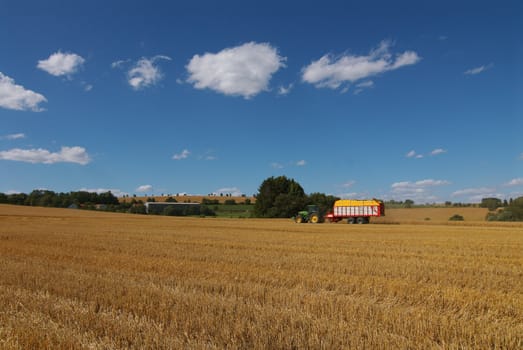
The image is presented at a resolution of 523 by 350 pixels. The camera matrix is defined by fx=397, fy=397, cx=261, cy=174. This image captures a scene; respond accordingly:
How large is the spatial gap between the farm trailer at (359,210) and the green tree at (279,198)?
32.2m

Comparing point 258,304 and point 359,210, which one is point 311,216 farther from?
point 258,304

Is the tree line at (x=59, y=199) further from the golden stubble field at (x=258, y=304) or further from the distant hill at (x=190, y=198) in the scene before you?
the golden stubble field at (x=258, y=304)

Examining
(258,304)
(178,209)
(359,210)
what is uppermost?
(359,210)

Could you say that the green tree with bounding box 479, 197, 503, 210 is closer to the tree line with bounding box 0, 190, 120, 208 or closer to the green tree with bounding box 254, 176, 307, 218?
the green tree with bounding box 254, 176, 307, 218

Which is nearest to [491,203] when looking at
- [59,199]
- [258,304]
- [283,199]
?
[283,199]

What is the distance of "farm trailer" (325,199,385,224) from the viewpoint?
41.3 meters

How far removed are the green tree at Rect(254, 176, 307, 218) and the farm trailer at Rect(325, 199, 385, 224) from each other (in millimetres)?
32161

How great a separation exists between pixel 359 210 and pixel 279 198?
115 feet

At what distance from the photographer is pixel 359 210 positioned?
41594 millimetres

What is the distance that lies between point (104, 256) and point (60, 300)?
554 cm

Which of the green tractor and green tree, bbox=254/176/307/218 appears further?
green tree, bbox=254/176/307/218

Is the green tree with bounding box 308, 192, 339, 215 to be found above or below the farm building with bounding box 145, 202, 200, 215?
above

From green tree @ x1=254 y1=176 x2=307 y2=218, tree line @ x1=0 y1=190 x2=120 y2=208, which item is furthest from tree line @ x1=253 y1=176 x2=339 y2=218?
tree line @ x1=0 y1=190 x2=120 y2=208

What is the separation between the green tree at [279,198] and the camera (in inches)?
2950
